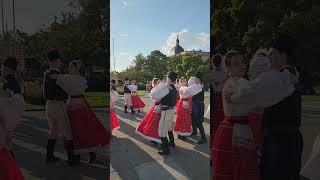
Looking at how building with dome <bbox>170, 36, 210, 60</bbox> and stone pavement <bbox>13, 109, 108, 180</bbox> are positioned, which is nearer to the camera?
stone pavement <bbox>13, 109, 108, 180</bbox>

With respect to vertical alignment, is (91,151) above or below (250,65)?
below

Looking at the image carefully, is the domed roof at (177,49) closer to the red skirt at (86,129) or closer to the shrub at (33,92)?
the red skirt at (86,129)

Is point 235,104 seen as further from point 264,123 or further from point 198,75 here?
point 198,75

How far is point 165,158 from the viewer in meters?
3.90

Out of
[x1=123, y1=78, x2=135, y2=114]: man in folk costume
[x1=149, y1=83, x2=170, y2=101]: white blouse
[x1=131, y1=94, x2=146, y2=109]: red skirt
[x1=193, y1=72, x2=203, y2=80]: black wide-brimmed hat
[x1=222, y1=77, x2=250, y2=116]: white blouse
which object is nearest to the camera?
[x1=222, y1=77, x2=250, y2=116]: white blouse

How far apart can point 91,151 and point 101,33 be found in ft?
3.20

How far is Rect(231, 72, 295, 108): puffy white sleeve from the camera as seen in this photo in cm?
279

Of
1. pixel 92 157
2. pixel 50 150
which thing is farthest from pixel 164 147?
pixel 50 150

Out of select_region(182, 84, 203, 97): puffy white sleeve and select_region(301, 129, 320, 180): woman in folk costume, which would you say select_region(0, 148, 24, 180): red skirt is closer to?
select_region(182, 84, 203, 97): puffy white sleeve

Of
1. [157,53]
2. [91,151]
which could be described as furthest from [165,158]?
[157,53]

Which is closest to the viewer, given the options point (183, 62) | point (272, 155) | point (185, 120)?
point (272, 155)

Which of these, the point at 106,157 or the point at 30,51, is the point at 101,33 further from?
the point at 106,157

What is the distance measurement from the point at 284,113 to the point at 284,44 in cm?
56

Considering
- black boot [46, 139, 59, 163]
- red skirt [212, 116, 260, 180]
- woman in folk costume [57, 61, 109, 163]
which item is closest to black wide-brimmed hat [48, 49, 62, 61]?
woman in folk costume [57, 61, 109, 163]
